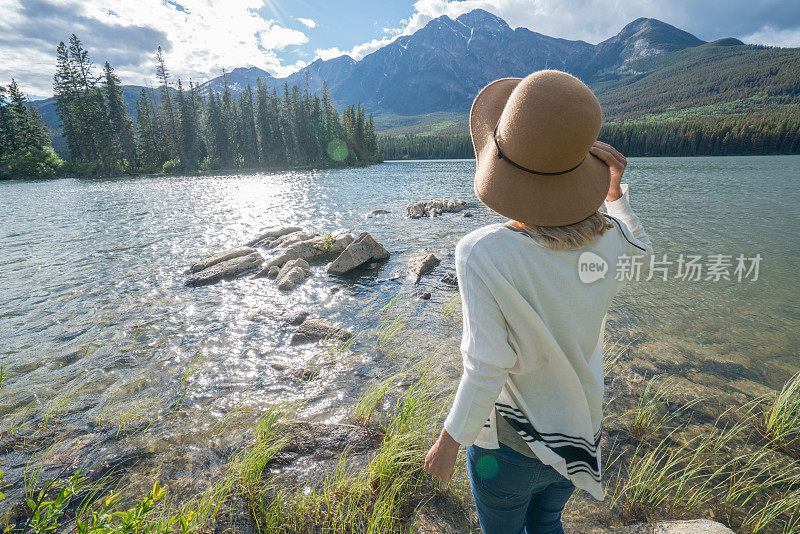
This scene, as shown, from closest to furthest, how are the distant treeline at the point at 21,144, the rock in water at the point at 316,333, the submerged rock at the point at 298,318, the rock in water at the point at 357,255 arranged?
the rock in water at the point at 316,333
the submerged rock at the point at 298,318
the rock in water at the point at 357,255
the distant treeline at the point at 21,144

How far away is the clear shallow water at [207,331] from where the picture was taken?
480 centimetres

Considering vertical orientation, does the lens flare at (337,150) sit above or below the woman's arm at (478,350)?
above

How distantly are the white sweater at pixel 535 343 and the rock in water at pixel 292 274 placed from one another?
884 cm

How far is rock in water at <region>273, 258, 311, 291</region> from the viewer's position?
980 cm

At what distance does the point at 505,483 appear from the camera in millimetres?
1726

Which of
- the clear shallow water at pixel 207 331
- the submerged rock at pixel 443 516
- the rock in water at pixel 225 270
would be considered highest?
the rock in water at pixel 225 270

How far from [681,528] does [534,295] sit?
2.63m

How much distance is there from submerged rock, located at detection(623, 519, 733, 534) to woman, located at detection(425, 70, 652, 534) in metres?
1.49

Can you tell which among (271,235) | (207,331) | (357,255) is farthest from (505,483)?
(271,235)

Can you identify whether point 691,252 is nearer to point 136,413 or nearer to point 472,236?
point 472,236

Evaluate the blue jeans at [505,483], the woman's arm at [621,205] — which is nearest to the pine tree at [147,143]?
the woman's arm at [621,205]

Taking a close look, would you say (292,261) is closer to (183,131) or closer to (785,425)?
(785,425)

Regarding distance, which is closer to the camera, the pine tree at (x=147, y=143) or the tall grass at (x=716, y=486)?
the tall grass at (x=716, y=486)

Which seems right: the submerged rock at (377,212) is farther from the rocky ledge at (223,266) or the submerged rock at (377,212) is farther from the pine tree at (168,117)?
the pine tree at (168,117)
